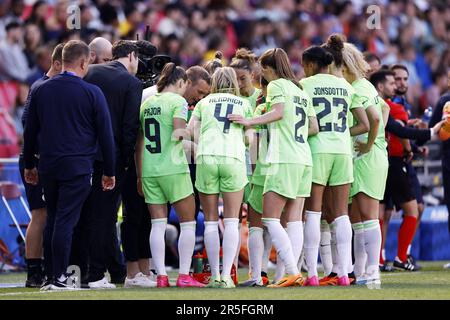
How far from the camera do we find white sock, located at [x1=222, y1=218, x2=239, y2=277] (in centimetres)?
1069

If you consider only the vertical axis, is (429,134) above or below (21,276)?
above

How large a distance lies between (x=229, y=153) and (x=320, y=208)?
94 centimetres

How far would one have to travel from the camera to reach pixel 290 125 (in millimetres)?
10492

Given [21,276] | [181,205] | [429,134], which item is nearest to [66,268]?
[181,205]

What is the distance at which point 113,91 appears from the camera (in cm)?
1115

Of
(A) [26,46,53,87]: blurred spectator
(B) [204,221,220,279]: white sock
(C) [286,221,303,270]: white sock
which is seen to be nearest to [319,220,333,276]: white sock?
(C) [286,221,303,270]: white sock

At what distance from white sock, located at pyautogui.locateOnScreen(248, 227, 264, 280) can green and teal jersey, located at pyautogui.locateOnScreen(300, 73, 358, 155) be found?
39.2 inches

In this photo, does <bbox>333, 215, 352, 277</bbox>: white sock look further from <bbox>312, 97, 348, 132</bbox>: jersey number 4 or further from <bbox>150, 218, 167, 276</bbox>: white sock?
<bbox>150, 218, 167, 276</bbox>: white sock

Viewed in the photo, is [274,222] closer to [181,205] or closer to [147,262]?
[181,205]

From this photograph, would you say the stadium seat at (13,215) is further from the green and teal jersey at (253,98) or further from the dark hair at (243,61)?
the dark hair at (243,61)

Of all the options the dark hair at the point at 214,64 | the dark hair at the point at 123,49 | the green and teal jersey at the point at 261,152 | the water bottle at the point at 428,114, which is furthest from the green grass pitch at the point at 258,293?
the water bottle at the point at 428,114

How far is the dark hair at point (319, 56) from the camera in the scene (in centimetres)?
1073

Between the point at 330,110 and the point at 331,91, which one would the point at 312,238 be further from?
the point at 331,91
